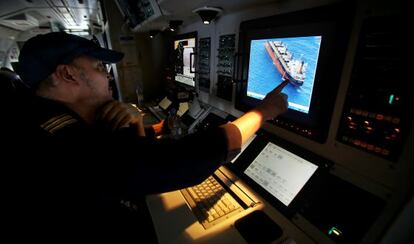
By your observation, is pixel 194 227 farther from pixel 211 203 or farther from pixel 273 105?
pixel 273 105

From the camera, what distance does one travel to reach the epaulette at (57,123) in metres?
0.63

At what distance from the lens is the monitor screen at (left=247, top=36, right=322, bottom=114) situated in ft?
2.76

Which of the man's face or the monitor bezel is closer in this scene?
the monitor bezel

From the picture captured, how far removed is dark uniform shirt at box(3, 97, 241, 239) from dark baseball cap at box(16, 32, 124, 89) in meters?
0.19

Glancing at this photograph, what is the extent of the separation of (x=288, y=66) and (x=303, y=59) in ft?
0.28

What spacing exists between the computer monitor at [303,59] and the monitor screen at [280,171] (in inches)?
5.0

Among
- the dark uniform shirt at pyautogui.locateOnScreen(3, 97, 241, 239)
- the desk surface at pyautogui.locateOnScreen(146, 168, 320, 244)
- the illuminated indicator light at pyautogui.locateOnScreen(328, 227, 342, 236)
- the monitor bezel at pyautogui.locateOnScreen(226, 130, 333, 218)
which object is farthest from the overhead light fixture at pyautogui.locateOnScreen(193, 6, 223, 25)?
the illuminated indicator light at pyautogui.locateOnScreen(328, 227, 342, 236)

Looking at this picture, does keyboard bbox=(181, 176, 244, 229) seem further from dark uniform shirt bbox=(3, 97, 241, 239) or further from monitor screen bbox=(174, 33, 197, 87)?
monitor screen bbox=(174, 33, 197, 87)

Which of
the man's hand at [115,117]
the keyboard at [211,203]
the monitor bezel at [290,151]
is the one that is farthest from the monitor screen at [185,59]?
the keyboard at [211,203]

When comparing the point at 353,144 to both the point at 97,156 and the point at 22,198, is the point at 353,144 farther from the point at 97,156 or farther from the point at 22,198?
the point at 22,198

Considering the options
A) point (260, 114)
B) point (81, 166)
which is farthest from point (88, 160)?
point (260, 114)

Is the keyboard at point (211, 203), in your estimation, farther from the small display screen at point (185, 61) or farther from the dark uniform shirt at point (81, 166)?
the small display screen at point (185, 61)

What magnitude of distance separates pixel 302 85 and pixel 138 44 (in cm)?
254

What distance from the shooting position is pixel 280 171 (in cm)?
90
